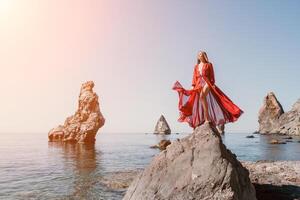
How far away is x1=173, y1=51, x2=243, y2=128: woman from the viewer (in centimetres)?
1260

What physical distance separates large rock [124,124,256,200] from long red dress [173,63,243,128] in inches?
42.8

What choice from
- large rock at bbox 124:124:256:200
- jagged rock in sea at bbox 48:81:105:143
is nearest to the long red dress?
large rock at bbox 124:124:256:200

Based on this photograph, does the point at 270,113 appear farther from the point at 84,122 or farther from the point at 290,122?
the point at 84,122

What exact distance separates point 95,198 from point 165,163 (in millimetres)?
→ 9793

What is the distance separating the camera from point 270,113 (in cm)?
14925

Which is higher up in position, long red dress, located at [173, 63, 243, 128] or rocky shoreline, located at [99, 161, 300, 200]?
long red dress, located at [173, 63, 243, 128]

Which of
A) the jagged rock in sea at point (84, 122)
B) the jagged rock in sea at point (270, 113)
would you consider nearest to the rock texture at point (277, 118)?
the jagged rock in sea at point (270, 113)

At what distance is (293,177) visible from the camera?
1611cm

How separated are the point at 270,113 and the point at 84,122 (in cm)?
9524

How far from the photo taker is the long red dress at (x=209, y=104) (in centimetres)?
1261

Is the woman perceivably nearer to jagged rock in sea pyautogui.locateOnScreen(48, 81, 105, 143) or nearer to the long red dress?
the long red dress

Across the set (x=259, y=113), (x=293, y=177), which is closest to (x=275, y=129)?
(x=259, y=113)

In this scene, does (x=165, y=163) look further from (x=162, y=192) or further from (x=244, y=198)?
(x=244, y=198)

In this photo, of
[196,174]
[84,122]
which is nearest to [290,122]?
[84,122]
